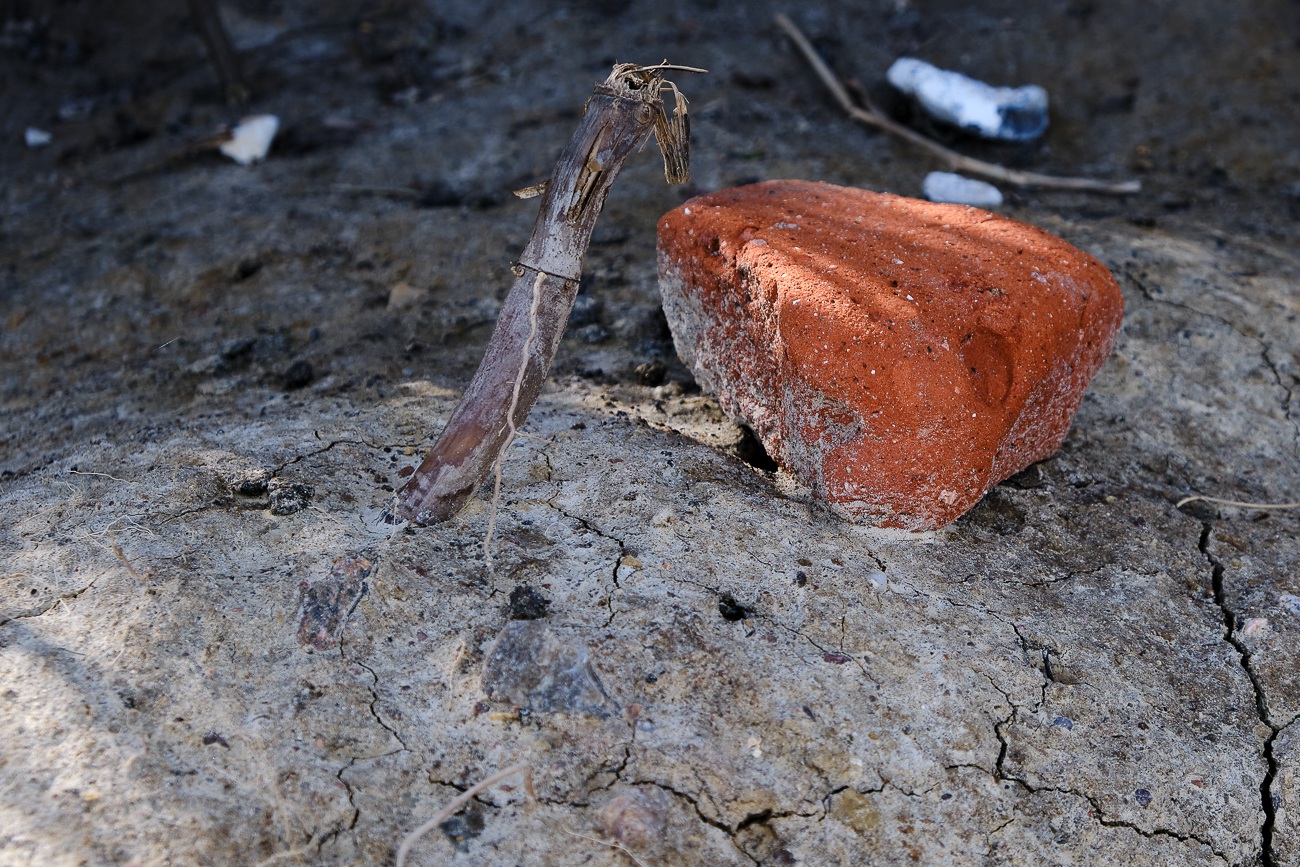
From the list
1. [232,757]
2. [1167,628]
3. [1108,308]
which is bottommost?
[1167,628]

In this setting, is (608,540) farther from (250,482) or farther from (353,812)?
(250,482)

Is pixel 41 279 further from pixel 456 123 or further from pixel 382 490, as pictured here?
pixel 382 490

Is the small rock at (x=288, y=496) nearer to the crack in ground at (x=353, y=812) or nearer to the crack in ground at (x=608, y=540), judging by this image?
the crack in ground at (x=608, y=540)

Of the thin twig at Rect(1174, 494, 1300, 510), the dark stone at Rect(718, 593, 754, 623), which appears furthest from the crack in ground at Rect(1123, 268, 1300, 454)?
the dark stone at Rect(718, 593, 754, 623)

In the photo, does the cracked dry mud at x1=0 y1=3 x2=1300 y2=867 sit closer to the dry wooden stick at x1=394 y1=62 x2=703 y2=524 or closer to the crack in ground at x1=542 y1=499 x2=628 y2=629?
the crack in ground at x1=542 y1=499 x2=628 y2=629

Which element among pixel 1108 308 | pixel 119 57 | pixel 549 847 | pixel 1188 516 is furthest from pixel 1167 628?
pixel 119 57

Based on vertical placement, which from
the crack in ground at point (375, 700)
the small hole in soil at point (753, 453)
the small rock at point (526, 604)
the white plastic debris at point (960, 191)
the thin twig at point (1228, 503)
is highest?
the white plastic debris at point (960, 191)

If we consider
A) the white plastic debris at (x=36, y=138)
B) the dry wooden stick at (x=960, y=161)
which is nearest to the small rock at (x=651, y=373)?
the dry wooden stick at (x=960, y=161)
